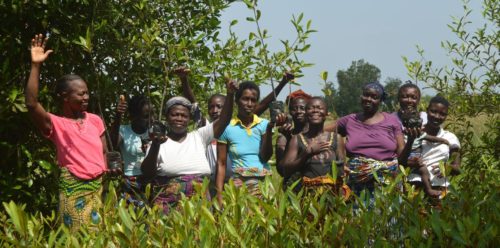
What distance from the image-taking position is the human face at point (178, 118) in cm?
586

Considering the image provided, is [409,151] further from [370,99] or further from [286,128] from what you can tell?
[286,128]

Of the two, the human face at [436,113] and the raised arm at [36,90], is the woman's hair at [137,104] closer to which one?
the raised arm at [36,90]

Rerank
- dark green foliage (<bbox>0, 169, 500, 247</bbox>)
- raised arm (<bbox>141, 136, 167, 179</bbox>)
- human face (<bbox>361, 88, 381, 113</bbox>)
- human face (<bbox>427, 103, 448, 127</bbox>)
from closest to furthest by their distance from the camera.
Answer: dark green foliage (<bbox>0, 169, 500, 247</bbox>)
raised arm (<bbox>141, 136, 167, 179</bbox>)
human face (<bbox>361, 88, 381, 113</bbox>)
human face (<bbox>427, 103, 448, 127</bbox>)

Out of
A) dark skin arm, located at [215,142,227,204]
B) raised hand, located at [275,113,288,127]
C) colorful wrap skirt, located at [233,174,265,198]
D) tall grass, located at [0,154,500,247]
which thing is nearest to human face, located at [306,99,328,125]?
raised hand, located at [275,113,288,127]

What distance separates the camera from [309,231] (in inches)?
131

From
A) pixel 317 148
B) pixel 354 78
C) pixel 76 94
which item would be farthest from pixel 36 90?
pixel 354 78

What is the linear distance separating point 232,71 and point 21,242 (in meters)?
3.67

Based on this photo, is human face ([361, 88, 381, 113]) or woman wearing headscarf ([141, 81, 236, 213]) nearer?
woman wearing headscarf ([141, 81, 236, 213])

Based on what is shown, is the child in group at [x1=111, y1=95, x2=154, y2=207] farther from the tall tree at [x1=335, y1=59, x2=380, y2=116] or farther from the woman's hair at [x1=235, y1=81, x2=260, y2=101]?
the tall tree at [x1=335, y1=59, x2=380, y2=116]

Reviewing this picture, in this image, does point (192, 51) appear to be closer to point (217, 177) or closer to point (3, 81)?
point (217, 177)

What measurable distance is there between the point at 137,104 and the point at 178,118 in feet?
1.31

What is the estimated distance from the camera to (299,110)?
258 inches

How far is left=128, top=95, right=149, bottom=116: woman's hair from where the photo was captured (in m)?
6.04

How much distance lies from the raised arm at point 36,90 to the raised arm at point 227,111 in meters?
1.38
